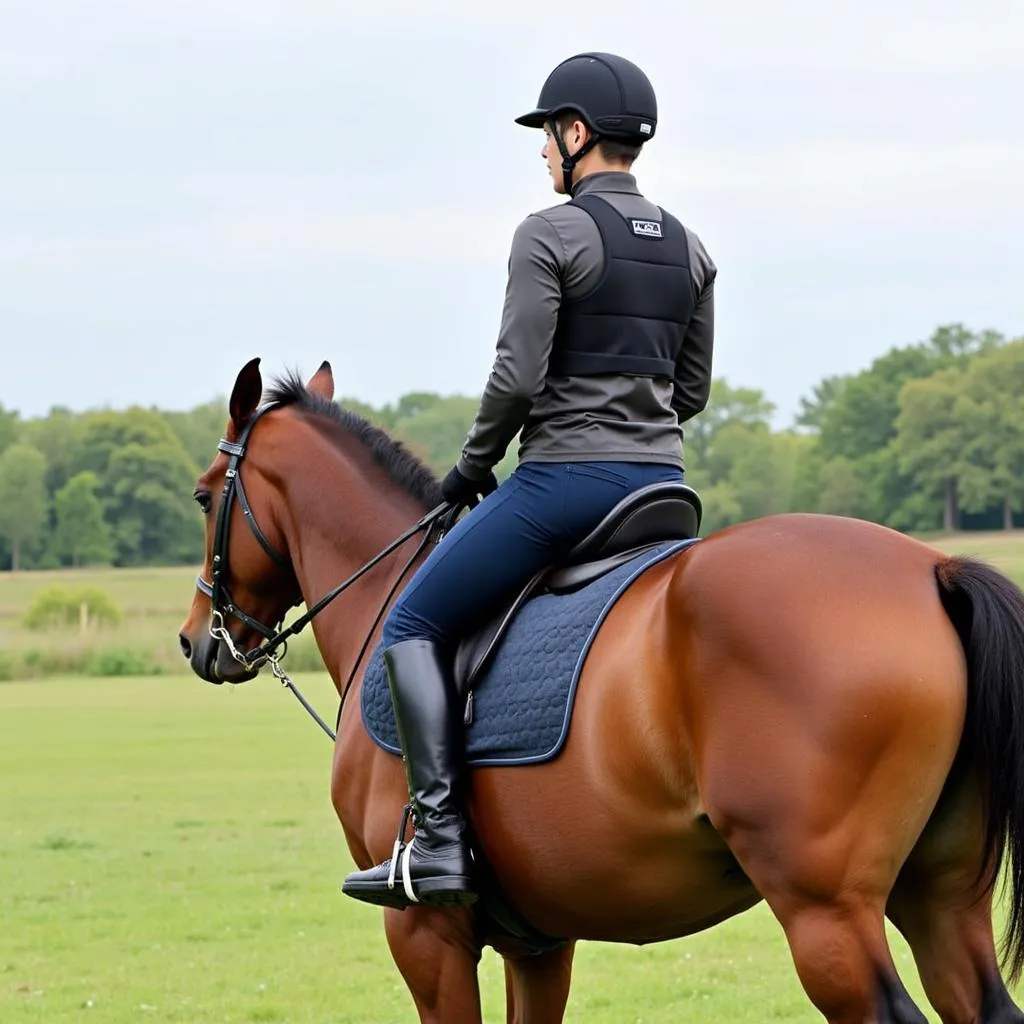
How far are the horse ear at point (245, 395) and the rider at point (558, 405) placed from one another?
5.25 feet

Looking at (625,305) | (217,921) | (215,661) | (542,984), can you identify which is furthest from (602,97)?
(217,921)

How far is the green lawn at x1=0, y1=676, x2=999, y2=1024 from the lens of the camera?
9711 mm

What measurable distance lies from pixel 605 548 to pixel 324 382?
245 cm

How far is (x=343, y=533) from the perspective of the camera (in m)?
7.00

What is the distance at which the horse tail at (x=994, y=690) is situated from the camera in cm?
477

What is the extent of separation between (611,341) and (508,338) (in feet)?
1.22

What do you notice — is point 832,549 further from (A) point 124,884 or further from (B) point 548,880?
(A) point 124,884

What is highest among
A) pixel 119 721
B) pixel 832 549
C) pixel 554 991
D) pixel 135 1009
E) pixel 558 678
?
pixel 832 549

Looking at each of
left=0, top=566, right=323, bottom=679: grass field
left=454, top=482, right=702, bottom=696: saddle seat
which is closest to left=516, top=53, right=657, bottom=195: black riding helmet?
left=454, top=482, right=702, bottom=696: saddle seat

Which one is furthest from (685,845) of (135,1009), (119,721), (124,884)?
(119,721)

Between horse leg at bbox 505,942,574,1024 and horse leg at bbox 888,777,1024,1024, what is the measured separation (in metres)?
1.67

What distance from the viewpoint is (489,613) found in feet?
19.3

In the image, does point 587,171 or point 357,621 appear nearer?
point 587,171

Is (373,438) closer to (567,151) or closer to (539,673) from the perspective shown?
(567,151)
